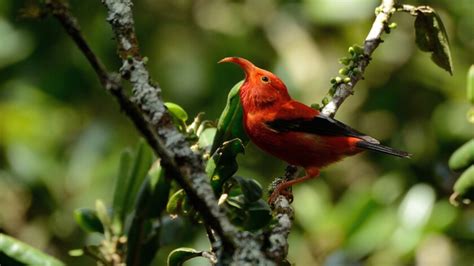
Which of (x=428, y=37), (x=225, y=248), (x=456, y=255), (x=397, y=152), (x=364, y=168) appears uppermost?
(x=428, y=37)

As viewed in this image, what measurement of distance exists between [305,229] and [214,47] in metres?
2.24

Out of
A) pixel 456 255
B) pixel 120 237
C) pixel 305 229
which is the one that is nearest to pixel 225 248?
pixel 120 237

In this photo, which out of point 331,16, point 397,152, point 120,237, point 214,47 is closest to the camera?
point 120,237

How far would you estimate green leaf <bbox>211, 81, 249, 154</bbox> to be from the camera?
3.49 meters

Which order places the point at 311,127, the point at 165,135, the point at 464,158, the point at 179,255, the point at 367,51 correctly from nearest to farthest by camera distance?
the point at 165,135 < the point at 179,255 < the point at 464,158 < the point at 367,51 < the point at 311,127

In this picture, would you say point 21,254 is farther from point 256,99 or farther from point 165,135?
point 256,99

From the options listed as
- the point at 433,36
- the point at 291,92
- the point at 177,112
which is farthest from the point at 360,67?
the point at 291,92

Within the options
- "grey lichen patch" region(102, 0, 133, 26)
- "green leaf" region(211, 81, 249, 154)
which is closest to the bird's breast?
"green leaf" region(211, 81, 249, 154)

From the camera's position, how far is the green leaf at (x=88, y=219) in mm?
3340

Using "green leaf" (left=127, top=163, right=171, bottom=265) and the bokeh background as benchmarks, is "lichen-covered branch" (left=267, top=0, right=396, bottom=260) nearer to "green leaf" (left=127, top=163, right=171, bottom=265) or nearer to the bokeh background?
"green leaf" (left=127, top=163, right=171, bottom=265)

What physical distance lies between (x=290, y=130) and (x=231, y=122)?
54.3 inches

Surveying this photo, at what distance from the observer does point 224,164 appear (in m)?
3.17

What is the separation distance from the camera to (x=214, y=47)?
7.39m

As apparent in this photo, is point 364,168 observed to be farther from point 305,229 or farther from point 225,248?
point 225,248
